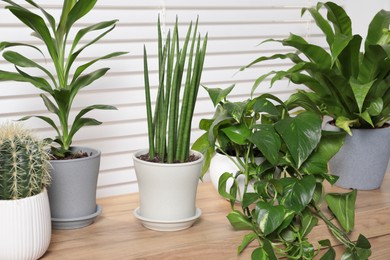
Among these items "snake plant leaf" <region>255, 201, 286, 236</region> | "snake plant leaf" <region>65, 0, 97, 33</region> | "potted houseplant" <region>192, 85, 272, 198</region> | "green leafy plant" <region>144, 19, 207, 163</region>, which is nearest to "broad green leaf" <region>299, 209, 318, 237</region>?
"snake plant leaf" <region>255, 201, 286, 236</region>

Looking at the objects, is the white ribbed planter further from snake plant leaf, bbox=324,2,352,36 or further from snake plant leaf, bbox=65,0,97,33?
snake plant leaf, bbox=324,2,352,36

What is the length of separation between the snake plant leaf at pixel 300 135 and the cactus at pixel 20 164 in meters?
0.59

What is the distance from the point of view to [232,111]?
1.45 meters

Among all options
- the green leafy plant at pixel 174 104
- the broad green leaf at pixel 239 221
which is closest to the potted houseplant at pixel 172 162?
the green leafy plant at pixel 174 104

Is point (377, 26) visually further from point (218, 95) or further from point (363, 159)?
point (218, 95)

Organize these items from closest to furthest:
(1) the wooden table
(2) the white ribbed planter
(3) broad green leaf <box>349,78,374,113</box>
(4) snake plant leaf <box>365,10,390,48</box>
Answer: (2) the white ribbed planter < (1) the wooden table < (3) broad green leaf <box>349,78,374,113</box> < (4) snake plant leaf <box>365,10,390,48</box>

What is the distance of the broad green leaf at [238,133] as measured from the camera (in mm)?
1471

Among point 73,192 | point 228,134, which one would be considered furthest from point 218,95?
point 73,192

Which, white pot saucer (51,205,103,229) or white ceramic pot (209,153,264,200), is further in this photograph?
white ceramic pot (209,153,264,200)

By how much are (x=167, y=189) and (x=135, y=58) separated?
496mm

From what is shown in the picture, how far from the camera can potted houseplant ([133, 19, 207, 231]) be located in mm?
1385

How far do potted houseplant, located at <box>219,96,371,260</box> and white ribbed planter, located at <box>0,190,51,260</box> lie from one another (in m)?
0.47

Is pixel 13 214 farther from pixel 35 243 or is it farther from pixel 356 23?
pixel 356 23

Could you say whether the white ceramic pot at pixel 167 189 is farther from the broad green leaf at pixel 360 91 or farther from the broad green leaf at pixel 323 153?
the broad green leaf at pixel 360 91
